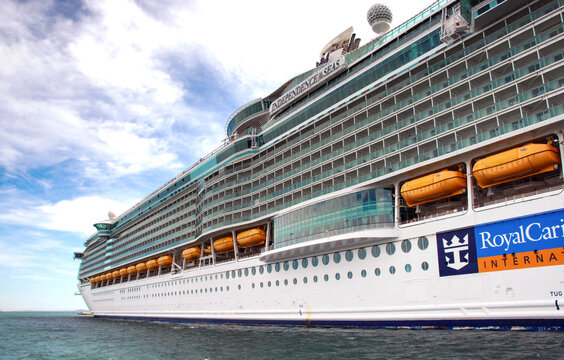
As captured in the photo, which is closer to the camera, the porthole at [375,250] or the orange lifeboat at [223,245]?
the porthole at [375,250]

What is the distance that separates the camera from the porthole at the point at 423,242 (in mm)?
22844

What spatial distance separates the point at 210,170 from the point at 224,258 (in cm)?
1010

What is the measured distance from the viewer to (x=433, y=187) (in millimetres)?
22859

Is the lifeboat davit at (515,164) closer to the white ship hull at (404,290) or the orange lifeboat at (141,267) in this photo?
the white ship hull at (404,290)

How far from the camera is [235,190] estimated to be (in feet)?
134

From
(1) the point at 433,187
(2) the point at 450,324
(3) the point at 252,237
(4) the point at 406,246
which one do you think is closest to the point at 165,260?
(3) the point at 252,237

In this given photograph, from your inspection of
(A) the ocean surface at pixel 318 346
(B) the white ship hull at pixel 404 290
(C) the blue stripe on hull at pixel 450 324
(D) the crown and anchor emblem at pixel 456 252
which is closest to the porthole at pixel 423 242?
(B) the white ship hull at pixel 404 290

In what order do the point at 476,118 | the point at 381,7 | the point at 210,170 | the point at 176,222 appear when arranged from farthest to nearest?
1. the point at 176,222
2. the point at 210,170
3. the point at 381,7
4. the point at 476,118

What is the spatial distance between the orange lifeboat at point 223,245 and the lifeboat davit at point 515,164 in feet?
81.1

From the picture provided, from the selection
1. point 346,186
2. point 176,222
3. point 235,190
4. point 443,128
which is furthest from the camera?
point 176,222

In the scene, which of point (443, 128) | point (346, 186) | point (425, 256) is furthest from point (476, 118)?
point (346, 186)

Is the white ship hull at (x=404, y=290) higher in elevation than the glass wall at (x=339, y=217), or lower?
lower

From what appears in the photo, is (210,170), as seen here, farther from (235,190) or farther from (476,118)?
(476,118)

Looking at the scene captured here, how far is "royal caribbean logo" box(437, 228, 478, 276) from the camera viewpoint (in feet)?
68.4
